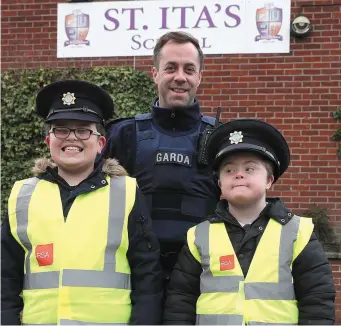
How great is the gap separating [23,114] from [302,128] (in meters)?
3.17

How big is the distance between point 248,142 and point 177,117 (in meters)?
0.52


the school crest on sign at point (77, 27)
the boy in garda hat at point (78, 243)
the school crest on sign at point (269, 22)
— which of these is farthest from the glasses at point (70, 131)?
the school crest on sign at point (77, 27)

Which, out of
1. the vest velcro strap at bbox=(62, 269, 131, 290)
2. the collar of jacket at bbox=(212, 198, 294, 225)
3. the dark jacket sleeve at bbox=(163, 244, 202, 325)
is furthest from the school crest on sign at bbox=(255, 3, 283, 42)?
the vest velcro strap at bbox=(62, 269, 131, 290)

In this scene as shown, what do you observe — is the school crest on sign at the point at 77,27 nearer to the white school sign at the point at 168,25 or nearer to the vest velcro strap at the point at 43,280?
the white school sign at the point at 168,25

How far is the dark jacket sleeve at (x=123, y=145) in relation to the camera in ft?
11.9

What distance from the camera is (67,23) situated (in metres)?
7.61

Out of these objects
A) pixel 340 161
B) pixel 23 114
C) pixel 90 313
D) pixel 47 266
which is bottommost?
pixel 90 313

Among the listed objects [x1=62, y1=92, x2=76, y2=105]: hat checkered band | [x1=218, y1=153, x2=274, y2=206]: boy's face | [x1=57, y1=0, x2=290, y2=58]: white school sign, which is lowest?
[x1=218, y1=153, x2=274, y2=206]: boy's face

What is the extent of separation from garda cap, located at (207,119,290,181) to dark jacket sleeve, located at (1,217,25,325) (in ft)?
3.47

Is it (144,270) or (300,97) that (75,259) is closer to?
(144,270)

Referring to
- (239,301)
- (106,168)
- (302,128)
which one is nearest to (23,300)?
(106,168)

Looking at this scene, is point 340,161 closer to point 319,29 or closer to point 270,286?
point 319,29

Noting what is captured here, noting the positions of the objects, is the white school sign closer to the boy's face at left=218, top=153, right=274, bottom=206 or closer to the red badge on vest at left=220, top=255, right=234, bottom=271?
the boy's face at left=218, top=153, right=274, bottom=206

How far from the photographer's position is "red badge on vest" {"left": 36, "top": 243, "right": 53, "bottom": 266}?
3.06 meters
